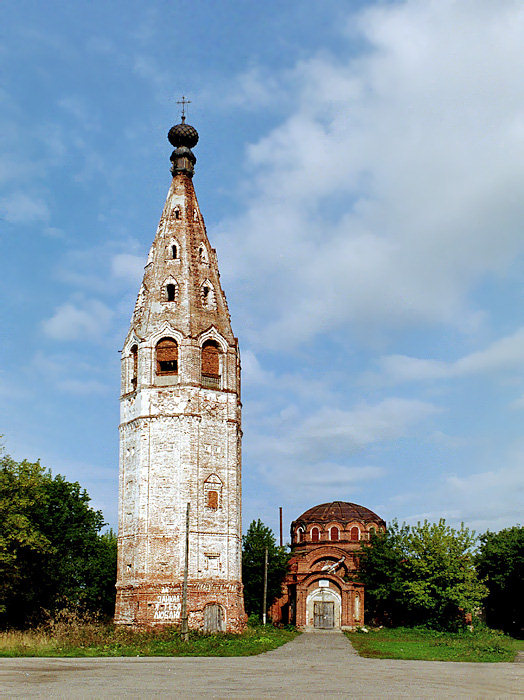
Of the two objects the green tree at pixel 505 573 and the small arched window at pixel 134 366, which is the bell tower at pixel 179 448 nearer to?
the small arched window at pixel 134 366

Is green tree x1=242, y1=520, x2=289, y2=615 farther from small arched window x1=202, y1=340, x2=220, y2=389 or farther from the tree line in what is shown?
small arched window x1=202, y1=340, x2=220, y2=389

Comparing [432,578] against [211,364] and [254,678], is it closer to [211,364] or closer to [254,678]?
[211,364]

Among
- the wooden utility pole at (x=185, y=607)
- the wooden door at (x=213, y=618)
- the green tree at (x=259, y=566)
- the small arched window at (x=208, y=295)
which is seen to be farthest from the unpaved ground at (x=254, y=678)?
the green tree at (x=259, y=566)

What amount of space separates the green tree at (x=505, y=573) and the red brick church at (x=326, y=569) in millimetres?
8961

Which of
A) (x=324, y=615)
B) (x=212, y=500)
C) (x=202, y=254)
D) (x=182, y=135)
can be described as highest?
(x=182, y=135)

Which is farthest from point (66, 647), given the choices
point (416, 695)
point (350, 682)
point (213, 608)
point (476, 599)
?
point (476, 599)


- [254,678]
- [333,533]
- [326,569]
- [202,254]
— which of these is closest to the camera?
[254,678]

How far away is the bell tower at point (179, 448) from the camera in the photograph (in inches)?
1314

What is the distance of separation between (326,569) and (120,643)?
27282 mm

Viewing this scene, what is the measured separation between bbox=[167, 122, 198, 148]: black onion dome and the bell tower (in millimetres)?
5318

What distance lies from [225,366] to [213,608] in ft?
37.6

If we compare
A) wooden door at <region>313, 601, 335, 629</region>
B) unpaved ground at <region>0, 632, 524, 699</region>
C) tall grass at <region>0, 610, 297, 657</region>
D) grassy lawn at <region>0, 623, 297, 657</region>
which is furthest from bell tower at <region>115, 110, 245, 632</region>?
wooden door at <region>313, 601, 335, 629</region>

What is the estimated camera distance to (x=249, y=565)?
47562mm

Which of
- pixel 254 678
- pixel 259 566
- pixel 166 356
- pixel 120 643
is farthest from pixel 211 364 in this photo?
pixel 254 678
